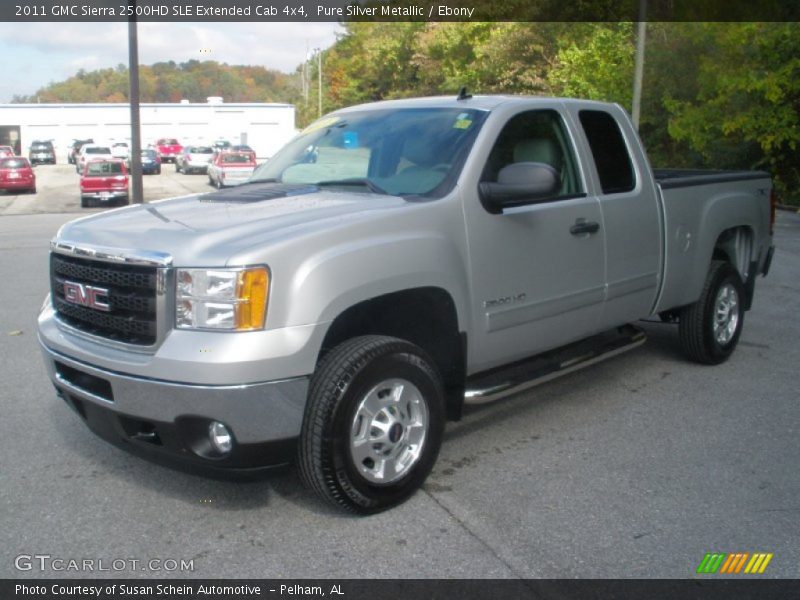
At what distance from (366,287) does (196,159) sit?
→ 5126cm

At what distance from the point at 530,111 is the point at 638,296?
4.87ft

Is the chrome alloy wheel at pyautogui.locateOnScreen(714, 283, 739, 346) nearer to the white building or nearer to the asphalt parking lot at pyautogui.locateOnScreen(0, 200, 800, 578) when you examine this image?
the asphalt parking lot at pyautogui.locateOnScreen(0, 200, 800, 578)

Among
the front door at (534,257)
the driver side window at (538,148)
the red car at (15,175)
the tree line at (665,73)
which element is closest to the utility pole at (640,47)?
the tree line at (665,73)

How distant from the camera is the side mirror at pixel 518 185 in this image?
4281mm

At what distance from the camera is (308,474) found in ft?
12.1

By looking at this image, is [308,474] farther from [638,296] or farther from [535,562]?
[638,296]

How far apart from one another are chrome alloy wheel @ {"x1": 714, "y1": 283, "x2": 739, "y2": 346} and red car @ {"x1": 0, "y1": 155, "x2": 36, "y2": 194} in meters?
34.2

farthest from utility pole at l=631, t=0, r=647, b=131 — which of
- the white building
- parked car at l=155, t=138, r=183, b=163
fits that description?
the white building

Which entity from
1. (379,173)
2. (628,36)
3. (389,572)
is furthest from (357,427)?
(628,36)

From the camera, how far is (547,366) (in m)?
5.05

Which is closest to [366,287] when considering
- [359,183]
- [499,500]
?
[359,183]

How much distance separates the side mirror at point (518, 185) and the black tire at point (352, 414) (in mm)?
953

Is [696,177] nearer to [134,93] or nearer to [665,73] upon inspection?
[134,93]

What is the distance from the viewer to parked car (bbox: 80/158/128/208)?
1161 inches
